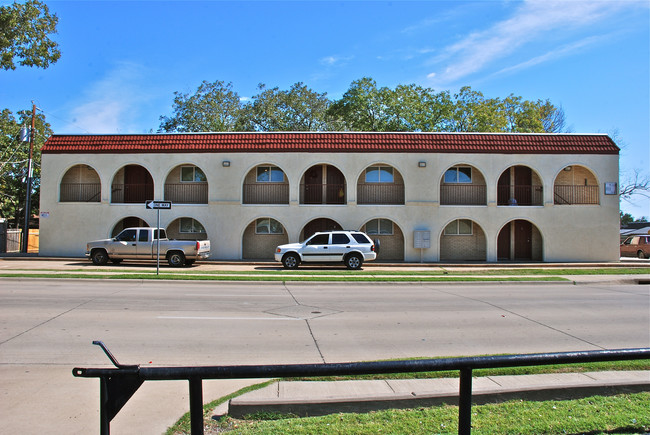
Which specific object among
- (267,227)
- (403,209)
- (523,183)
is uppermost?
(523,183)

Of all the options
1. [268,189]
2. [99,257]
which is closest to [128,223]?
[99,257]

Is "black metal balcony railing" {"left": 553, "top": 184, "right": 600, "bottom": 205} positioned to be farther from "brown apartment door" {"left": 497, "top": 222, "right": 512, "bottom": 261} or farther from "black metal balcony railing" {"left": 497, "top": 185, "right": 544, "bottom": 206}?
"brown apartment door" {"left": 497, "top": 222, "right": 512, "bottom": 261}

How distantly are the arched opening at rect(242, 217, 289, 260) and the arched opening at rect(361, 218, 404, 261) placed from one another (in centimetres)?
492

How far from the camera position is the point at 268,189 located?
89.1 ft

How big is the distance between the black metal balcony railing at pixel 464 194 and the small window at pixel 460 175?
33 centimetres

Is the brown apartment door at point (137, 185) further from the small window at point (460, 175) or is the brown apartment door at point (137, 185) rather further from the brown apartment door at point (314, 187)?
the small window at point (460, 175)

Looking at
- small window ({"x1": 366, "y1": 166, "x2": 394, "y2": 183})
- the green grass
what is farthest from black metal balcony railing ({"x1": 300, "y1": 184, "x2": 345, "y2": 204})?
the green grass

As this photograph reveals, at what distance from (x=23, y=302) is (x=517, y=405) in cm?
1147

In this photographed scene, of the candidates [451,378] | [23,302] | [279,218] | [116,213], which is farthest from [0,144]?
[451,378]

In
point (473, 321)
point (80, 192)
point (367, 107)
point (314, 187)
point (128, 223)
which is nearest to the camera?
point (473, 321)

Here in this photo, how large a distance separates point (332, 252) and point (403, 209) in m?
5.92

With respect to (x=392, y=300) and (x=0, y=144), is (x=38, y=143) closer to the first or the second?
(x=0, y=144)

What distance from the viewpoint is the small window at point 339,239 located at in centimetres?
2180

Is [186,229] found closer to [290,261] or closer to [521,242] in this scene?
[290,261]
